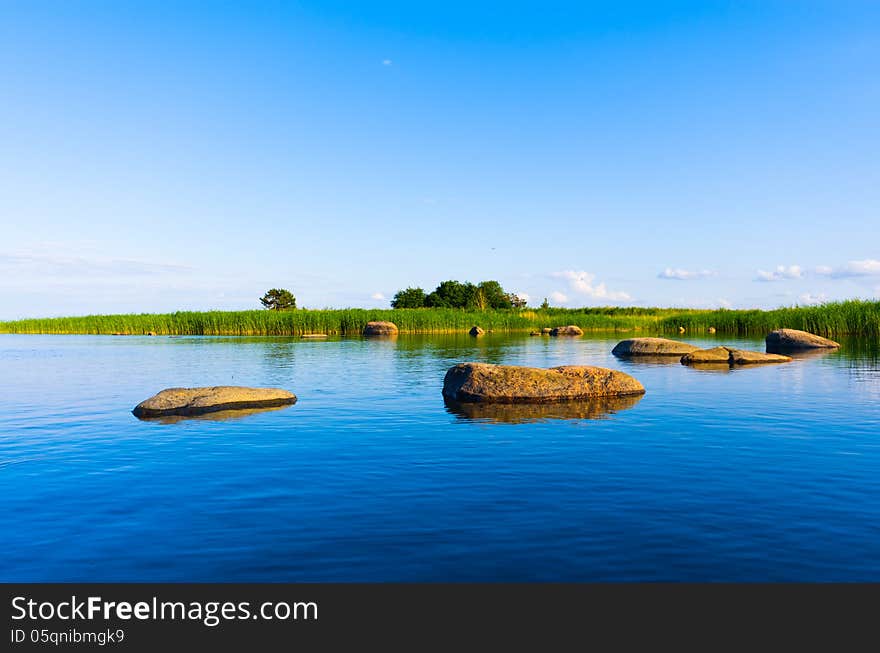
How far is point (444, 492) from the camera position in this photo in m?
8.63

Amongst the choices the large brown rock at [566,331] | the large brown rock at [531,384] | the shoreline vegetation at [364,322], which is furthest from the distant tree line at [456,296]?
the large brown rock at [531,384]

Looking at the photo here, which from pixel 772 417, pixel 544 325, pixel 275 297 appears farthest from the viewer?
pixel 275 297

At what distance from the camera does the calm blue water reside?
622 cm

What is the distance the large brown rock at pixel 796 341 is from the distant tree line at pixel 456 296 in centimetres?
5069

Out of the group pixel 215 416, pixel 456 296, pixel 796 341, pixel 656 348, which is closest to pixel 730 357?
pixel 656 348

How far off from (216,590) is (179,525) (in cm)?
196

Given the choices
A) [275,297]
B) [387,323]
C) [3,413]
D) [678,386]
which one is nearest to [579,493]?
[678,386]

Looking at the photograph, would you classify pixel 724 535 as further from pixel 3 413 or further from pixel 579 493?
pixel 3 413

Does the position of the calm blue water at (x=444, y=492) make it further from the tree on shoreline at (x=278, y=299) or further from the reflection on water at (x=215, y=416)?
the tree on shoreline at (x=278, y=299)

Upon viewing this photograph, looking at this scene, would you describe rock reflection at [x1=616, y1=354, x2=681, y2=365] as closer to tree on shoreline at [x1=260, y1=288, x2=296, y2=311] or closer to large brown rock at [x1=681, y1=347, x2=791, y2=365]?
large brown rock at [x1=681, y1=347, x2=791, y2=365]

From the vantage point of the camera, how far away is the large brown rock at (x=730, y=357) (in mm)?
28016

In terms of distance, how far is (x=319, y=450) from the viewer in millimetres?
11453

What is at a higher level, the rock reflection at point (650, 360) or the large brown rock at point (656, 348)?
the large brown rock at point (656, 348)

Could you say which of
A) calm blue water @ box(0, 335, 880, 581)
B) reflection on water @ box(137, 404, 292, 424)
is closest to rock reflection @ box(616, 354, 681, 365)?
calm blue water @ box(0, 335, 880, 581)
